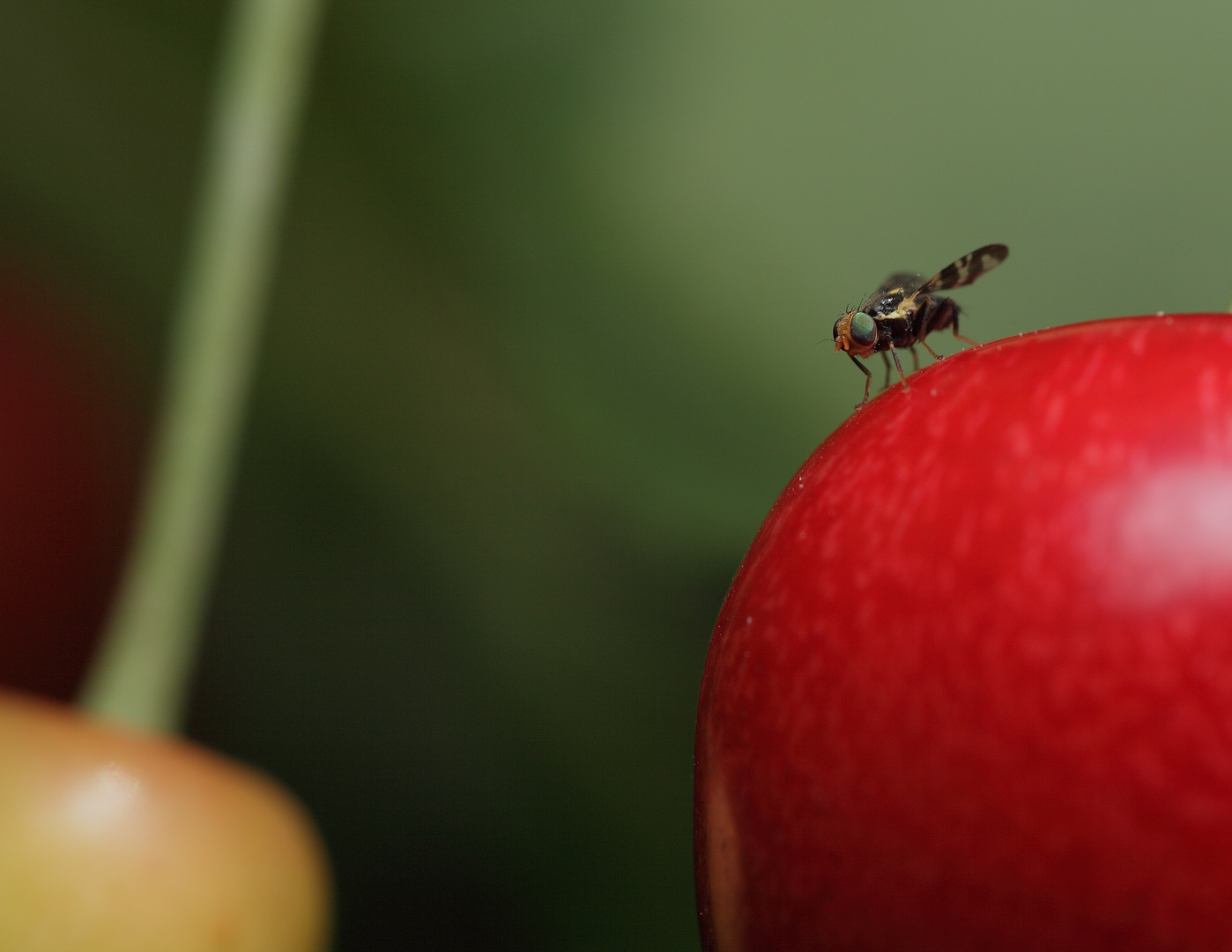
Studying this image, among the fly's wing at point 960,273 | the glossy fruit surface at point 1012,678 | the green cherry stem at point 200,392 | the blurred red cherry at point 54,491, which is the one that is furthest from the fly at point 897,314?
the blurred red cherry at point 54,491

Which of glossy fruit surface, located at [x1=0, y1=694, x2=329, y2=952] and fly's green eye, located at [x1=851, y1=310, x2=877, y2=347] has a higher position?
fly's green eye, located at [x1=851, y1=310, x2=877, y2=347]

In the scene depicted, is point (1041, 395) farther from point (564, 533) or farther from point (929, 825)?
point (564, 533)

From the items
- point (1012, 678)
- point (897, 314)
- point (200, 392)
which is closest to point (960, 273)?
point (897, 314)

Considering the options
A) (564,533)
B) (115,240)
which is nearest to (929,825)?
(564,533)

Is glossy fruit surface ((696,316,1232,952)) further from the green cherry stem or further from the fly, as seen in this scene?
the green cherry stem

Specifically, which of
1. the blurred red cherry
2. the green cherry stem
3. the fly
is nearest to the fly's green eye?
the fly

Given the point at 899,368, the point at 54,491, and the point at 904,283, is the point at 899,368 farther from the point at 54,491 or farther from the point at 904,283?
the point at 54,491

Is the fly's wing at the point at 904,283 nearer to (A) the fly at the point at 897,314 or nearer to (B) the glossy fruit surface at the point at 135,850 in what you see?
(A) the fly at the point at 897,314
